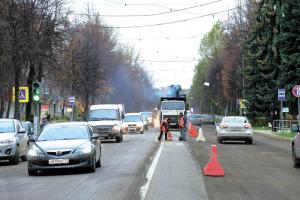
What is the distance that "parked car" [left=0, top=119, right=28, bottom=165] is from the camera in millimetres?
21125

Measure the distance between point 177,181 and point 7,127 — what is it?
31.1 ft

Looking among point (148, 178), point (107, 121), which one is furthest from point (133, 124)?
point (148, 178)

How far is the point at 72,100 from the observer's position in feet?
170

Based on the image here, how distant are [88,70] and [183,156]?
148 ft

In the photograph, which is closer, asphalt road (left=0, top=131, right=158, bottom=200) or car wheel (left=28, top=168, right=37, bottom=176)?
asphalt road (left=0, top=131, right=158, bottom=200)

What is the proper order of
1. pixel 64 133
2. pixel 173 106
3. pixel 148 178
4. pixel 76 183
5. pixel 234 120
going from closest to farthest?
pixel 76 183, pixel 148 178, pixel 64 133, pixel 234 120, pixel 173 106

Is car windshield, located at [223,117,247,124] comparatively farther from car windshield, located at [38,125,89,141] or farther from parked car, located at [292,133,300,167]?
car windshield, located at [38,125,89,141]

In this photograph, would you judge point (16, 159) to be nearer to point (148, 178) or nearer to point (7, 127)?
point (7, 127)

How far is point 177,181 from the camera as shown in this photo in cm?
1495

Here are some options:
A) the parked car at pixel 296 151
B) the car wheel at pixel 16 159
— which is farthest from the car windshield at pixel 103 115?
the parked car at pixel 296 151

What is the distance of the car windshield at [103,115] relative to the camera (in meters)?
37.6

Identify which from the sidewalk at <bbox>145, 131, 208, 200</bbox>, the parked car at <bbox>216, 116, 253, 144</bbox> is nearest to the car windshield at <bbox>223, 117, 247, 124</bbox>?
the parked car at <bbox>216, 116, 253, 144</bbox>

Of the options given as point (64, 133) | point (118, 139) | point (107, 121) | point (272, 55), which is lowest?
point (118, 139)

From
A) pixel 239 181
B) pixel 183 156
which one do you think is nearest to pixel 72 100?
pixel 183 156
